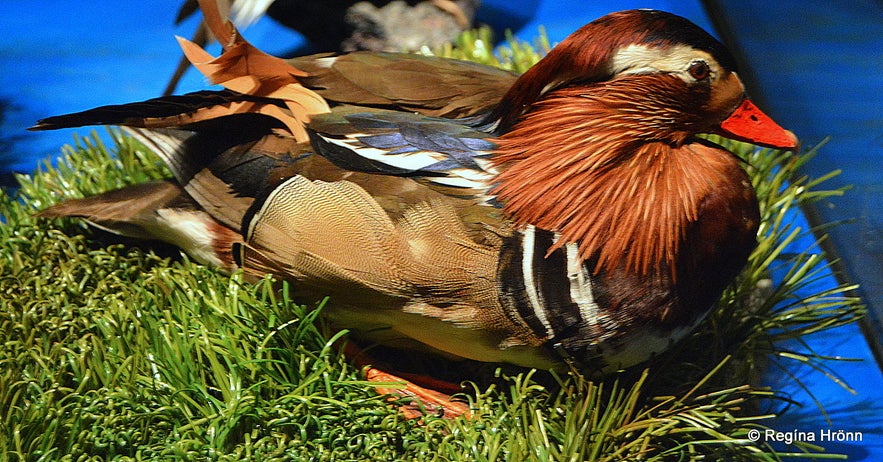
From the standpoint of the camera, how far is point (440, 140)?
148cm

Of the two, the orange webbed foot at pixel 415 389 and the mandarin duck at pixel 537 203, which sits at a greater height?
the mandarin duck at pixel 537 203

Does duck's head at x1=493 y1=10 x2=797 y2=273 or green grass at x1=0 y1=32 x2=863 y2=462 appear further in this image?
green grass at x1=0 y1=32 x2=863 y2=462

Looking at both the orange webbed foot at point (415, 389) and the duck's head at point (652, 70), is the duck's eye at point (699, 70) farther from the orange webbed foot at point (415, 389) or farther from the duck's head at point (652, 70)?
the orange webbed foot at point (415, 389)

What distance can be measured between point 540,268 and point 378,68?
0.60m

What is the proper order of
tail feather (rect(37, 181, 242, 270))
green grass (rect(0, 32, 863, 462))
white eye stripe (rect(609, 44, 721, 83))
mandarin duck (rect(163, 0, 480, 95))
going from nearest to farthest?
white eye stripe (rect(609, 44, 721, 83))
green grass (rect(0, 32, 863, 462))
tail feather (rect(37, 181, 242, 270))
mandarin duck (rect(163, 0, 480, 95))

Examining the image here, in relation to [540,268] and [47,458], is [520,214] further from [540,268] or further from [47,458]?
[47,458]

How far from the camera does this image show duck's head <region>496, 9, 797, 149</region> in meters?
1.34

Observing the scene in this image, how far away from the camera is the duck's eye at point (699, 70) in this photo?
1.35 metres

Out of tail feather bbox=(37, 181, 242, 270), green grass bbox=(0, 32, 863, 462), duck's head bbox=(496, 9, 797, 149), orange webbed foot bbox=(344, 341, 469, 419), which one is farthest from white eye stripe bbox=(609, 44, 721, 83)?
tail feather bbox=(37, 181, 242, 270)

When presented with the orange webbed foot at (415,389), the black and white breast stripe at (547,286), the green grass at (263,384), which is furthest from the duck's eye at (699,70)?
the orange webbed foot at (415,389)

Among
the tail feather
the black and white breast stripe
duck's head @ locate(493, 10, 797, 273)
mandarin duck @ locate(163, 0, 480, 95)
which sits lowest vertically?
the black and white breast stripe

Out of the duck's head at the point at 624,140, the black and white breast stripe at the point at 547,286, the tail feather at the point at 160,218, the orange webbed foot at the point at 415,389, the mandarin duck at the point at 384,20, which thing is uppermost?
the mandarin duck at the point at 384,20

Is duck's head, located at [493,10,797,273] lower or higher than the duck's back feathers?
lower

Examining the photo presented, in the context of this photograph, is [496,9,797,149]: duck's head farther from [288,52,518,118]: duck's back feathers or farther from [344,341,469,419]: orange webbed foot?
[344,341,469,419]: orange webbed foot
